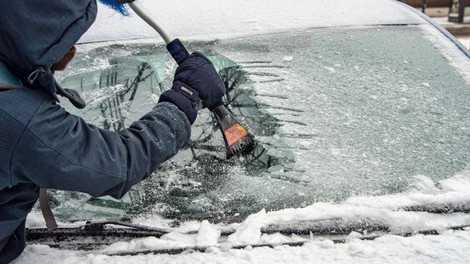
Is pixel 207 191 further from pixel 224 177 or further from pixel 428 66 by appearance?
pixel 428 66

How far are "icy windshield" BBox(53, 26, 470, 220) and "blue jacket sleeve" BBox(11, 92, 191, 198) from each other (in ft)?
0.93

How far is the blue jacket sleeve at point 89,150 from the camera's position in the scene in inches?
45.3

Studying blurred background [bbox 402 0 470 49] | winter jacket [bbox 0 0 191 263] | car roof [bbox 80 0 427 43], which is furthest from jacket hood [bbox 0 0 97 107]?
blurred background [bbox 402 0 470 49]

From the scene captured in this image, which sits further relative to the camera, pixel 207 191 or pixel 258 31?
pixel 258 31

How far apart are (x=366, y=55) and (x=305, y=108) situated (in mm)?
479

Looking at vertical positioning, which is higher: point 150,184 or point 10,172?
point 10,172

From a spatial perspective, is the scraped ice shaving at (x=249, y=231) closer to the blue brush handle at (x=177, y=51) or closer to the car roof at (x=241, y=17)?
the blue brush handle at (x=177, y=51)

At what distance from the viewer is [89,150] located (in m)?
1.23

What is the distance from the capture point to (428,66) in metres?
2.22

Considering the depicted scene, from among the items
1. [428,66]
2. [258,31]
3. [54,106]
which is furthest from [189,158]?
[428,66]

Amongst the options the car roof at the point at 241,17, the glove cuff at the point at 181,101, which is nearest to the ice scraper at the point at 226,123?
the glove cuff at the point at 181,101

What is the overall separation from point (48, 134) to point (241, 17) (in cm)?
150

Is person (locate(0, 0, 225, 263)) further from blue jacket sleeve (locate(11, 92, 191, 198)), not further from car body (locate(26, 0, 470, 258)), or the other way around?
car body (locate(26, 0, 470, 258))

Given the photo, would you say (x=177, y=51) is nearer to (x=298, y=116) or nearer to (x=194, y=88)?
(x=194, y=88)
